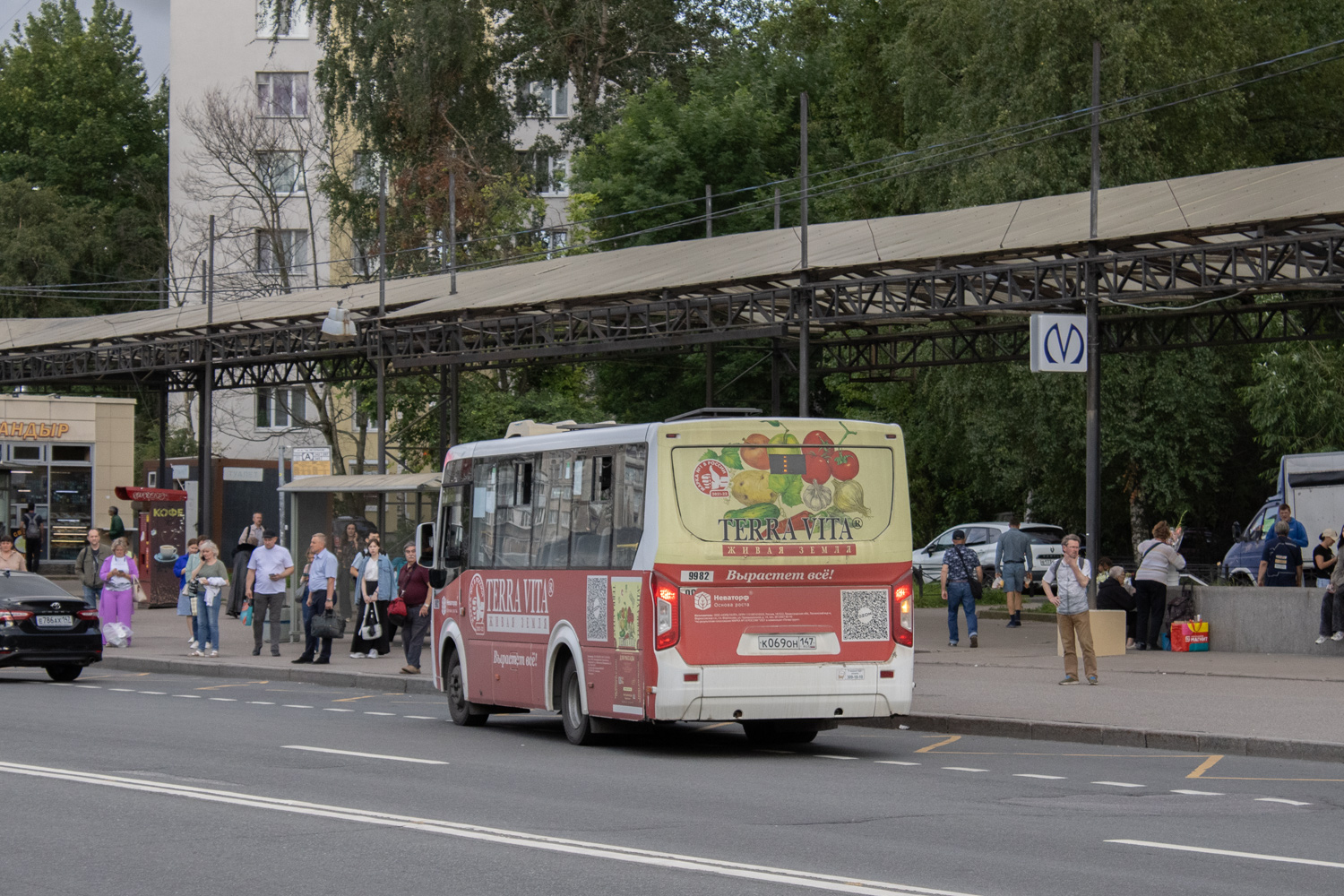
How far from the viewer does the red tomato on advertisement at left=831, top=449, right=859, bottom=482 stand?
14.6 meters

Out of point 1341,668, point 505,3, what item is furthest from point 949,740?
point 505,3

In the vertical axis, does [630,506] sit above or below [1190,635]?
above

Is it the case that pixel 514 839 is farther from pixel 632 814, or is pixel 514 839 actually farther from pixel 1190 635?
pixel 1190 635

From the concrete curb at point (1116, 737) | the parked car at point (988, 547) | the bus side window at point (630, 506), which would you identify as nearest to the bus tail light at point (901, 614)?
the concrete curb at point (1116, 737)

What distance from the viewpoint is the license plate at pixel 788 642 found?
46.2 feet

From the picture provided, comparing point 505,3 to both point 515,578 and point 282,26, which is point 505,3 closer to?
point 282,26

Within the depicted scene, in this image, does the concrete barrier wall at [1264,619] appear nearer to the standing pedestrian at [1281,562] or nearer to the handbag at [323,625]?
the standing pedestrian at [1281,562]

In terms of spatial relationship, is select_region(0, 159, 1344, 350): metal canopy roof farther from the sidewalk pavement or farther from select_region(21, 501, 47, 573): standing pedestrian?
select_region(21, 501, 47, 573): standing pedestrian

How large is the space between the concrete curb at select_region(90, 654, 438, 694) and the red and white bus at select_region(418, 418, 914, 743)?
7.06 meters

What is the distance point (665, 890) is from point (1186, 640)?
18.3m

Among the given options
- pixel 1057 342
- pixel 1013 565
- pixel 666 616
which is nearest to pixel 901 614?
pixel 666 616

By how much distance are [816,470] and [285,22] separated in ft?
145

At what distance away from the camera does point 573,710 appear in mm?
15172

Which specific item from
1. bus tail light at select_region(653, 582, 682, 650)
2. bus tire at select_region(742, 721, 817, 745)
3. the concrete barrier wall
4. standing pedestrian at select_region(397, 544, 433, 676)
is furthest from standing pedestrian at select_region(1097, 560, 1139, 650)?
bus tail light at select_region(653, 582, 682, 650)
